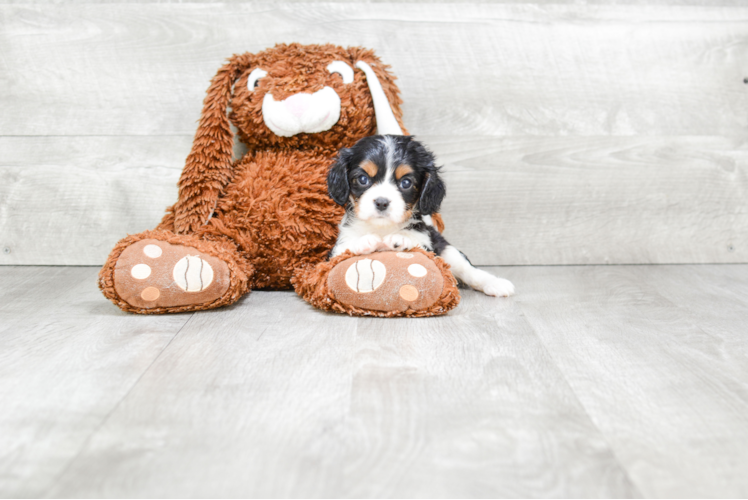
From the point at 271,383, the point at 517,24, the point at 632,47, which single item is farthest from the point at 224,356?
the point at 632,47

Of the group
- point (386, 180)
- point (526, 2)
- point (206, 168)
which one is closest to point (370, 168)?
point (386, 180)

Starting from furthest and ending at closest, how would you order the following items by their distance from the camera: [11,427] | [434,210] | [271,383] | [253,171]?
[253,171] < [434,210] < [271,383] < [11,427]

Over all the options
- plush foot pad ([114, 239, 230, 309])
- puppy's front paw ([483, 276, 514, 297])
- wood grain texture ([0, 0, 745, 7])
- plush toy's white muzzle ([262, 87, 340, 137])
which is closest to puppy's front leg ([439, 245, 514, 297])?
puppy's front paw ([483, 276, 514, 297])

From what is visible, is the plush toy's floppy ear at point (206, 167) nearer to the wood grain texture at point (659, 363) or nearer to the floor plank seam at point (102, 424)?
the floor plank seam at point (102, 424)

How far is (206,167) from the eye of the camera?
178 centimetres

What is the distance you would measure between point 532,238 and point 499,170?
26 centimetres

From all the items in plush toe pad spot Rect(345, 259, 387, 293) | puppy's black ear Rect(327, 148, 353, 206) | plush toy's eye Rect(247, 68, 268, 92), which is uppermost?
plush toy's eye Rect(247, 68, 268, 92)

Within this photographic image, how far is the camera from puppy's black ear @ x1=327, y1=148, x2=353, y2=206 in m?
1.59

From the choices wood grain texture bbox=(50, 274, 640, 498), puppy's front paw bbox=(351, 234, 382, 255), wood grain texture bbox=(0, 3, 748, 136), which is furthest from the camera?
wood grain texture bbox=(0, 3, 748, 136)

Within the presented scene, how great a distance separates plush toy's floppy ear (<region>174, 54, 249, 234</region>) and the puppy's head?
375 mm

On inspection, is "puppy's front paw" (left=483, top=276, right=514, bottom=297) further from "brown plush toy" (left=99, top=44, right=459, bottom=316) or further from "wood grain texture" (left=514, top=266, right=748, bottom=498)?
"brown plush toy" (left=99, top=44, right=459, bottom=316)

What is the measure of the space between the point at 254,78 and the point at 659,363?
1.28 m

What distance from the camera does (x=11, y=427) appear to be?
93 cm

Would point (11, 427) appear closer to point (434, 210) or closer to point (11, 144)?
point (434, 210)
